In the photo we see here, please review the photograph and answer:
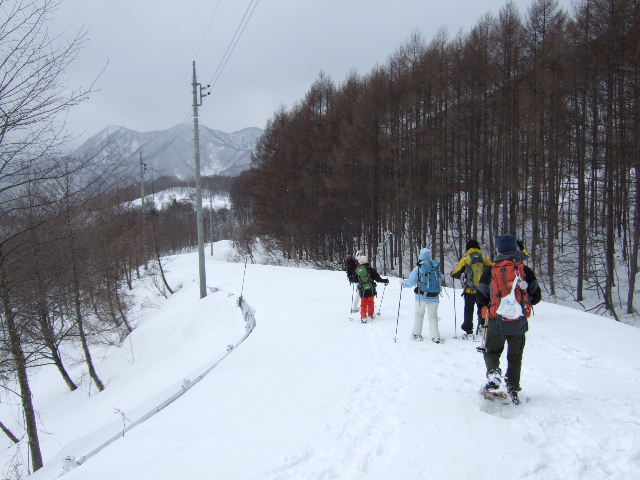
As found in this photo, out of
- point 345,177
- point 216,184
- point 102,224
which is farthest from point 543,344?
point 216,184

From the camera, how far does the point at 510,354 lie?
452 centimetres

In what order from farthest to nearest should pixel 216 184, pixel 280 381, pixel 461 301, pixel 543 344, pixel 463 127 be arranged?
1. pixel 216 184
2. pixel 463 127
3. pixel 461 301
4. pixel 543 344
5. pixel 280 381

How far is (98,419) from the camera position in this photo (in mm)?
10711

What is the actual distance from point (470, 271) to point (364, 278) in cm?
265

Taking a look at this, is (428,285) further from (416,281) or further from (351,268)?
(351,268)

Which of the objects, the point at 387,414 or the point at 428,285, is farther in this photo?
the point at 428,285

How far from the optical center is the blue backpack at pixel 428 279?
753 cm

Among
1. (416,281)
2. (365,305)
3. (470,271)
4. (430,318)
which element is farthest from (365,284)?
(470,271)

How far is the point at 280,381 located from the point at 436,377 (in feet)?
7.60

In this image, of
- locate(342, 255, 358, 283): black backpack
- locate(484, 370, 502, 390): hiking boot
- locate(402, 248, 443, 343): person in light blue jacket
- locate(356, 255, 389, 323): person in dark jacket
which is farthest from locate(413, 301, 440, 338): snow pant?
locate(484, 370, 502, 390): hiking boot

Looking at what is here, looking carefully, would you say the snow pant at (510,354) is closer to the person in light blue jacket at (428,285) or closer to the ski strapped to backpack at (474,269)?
the person in light blue jacket at (428,285)

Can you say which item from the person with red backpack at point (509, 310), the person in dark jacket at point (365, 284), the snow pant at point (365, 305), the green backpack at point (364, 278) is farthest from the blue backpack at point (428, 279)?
the person with red backpack at point (509, 310)

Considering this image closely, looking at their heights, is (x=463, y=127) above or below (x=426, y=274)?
above

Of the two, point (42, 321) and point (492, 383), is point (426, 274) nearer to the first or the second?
point (492, 383)
